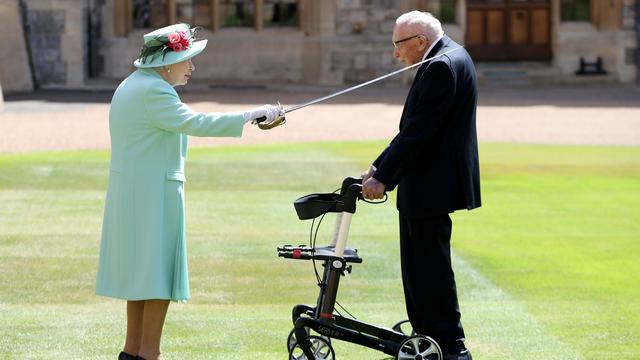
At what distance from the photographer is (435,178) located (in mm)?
6949

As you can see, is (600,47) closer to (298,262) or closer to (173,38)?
(298,262)

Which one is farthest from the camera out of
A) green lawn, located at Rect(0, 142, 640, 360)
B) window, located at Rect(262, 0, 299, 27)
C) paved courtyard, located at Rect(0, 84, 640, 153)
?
window, located at Rect(262, 0, 299, 27)

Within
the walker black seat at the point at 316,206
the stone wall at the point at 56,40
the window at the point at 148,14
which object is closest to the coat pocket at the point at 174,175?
the walker black seat at the point at 316,206

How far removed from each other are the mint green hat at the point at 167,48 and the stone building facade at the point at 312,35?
79.0 ft

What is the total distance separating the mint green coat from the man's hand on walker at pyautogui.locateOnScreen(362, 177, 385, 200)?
64 centimetres

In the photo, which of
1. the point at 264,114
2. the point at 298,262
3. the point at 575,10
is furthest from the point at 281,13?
the point at 264,114

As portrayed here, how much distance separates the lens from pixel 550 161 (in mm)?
17812

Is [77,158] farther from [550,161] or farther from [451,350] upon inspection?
[451,350]

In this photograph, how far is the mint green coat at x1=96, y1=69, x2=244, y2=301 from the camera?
6.72 meters

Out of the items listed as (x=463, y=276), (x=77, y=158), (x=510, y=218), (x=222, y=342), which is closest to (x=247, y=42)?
(x=77, y=158)

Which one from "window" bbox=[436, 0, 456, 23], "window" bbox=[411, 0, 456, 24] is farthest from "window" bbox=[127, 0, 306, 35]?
"window" bbox=[436, 0, 456, 23]

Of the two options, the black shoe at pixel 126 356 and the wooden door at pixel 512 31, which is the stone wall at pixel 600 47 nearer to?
the wooden door at pixel 512 31

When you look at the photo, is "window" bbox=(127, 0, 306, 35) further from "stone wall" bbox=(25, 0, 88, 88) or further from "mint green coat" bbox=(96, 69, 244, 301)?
"mint green coat" bbox=(96, 69, 244, 301)

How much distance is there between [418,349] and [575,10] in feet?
84.8
